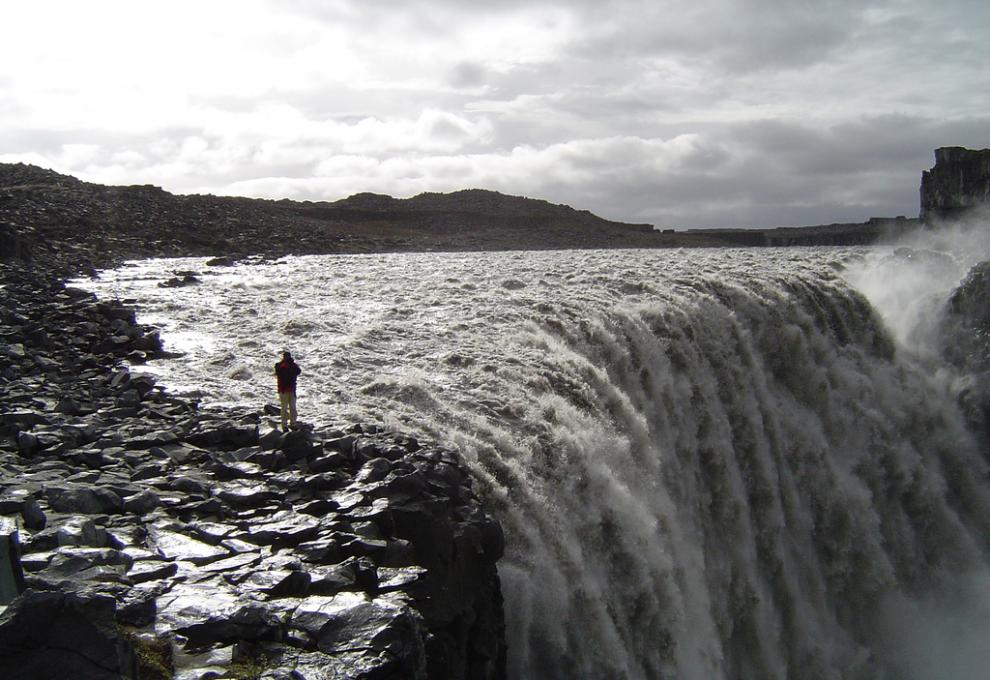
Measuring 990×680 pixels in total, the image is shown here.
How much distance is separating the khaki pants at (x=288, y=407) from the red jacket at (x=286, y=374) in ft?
0.24

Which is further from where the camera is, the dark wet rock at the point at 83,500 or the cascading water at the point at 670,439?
the cascading water at the point at 670,439

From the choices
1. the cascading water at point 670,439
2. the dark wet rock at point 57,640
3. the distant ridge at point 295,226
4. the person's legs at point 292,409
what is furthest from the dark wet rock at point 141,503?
the distant ridge at point 295,226

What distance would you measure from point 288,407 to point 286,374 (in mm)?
609

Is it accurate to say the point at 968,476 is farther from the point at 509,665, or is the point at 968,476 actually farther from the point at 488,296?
the point at 509,665

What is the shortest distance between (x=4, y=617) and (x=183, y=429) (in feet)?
21.5

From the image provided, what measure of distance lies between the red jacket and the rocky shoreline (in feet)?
2.31

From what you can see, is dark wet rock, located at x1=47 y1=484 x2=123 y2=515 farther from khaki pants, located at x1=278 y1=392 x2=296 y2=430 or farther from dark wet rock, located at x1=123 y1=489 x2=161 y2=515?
khaki pants, located at x1=278 y1=392 x2=296 y2=430

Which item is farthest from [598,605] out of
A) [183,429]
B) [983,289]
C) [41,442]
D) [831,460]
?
[983,289]

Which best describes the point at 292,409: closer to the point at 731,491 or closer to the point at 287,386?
the point at 287,386

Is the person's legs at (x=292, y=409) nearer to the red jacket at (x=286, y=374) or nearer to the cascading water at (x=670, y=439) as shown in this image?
the red jacket at (x=286, y=374)

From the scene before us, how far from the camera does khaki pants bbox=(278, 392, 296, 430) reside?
11.0 m

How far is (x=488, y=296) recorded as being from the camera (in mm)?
23250

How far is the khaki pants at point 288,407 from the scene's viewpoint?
A: 10977 mm

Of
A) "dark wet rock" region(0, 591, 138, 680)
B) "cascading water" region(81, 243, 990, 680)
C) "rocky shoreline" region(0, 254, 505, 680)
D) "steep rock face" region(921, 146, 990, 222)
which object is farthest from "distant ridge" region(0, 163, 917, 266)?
"dark wet rock" region(0, 591, 138, 680)
